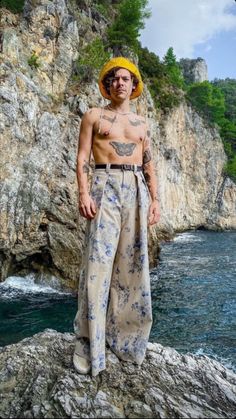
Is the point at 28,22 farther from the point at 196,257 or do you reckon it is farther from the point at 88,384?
the point at 88,384

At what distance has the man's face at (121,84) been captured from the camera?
364 cm

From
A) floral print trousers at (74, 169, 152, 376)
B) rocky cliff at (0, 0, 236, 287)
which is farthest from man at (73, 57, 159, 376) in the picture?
rocky cliff at (0, 0, 236, 287)

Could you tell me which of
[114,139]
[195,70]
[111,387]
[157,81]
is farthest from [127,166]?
[195,70]

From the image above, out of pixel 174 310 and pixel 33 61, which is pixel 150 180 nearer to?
pixel 174 310

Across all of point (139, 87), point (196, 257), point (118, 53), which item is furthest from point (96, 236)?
point (118, 53)

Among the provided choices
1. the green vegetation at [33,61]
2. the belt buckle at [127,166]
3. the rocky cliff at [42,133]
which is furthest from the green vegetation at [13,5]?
the belt buckle at [127,166]

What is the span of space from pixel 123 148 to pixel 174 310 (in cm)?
967

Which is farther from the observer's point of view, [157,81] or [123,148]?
[157,81]

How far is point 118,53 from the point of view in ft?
78.4

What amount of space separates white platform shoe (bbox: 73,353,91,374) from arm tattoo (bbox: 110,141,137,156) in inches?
81.4

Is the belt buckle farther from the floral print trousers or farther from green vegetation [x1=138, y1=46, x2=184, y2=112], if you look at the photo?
green vegetation [x1=138, y1=46, x2=184, y2=112]

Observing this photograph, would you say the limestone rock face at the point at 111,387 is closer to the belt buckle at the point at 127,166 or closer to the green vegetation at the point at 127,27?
the belt buckle at the point at 127,166

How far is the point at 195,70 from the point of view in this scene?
3561 inches

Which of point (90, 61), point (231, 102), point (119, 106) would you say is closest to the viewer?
point (119, 106)
